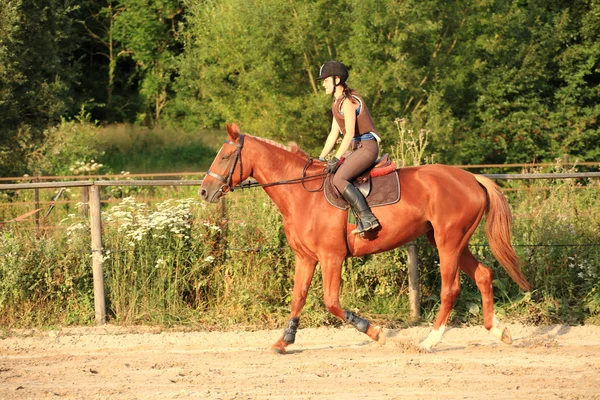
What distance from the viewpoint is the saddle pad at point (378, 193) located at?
8.13m

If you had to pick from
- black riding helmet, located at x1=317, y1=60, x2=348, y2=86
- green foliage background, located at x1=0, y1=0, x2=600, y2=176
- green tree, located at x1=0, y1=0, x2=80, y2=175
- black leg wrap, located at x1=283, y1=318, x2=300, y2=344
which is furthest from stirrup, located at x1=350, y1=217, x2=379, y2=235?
green tree, located at x1=0, y1=0, x2=80, y2=175

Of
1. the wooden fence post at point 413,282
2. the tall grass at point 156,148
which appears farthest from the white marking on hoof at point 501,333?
the tall grass at point 156,148

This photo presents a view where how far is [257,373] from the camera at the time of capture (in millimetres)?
7402

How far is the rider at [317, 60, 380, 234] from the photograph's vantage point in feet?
26.0

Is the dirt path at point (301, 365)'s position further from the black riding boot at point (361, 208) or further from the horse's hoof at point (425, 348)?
the black riding boot at point (361, 208)

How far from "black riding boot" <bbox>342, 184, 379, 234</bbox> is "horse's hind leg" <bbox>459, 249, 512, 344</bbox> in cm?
123

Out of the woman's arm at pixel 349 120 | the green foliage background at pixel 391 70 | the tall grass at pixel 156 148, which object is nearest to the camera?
the woman's arm at pixel 349 120

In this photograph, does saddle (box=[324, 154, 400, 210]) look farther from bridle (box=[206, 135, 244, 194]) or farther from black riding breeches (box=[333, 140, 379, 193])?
bridle (box=[206, 135, 244, 194])

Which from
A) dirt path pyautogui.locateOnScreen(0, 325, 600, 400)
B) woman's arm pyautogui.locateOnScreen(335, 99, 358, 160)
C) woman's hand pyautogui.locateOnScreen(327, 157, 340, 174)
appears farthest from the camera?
woman's hand pyautogui.locateOnScreen(327, 157, 340, 174)

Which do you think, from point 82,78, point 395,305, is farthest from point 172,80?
point 395,305

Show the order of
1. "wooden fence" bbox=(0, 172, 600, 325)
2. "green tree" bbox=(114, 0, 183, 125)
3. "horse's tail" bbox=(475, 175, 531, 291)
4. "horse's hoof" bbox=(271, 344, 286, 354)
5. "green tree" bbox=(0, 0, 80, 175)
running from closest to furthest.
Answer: "horse's hoof" bbox=(271, 344, 286, 354), "horse's tail" bbox=(475, 175, 531, 291), "wooden fence" bbox=(0, 172, 600, 325), "green tree" bbox=(0, 0, 80, 175), "green tree" bbox=(114, 0, 183, 125)

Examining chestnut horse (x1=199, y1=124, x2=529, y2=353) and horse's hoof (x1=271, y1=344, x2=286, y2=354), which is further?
horse's hoof (x1=271, y1=344, x2=286, y2=354)

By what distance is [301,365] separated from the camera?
7.70 metres

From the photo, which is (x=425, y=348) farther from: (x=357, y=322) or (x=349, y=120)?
(x=349, y=120)
